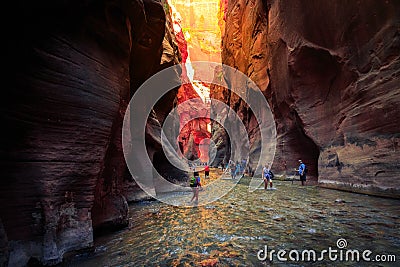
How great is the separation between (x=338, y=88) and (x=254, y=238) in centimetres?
1036

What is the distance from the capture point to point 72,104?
388 centimetres

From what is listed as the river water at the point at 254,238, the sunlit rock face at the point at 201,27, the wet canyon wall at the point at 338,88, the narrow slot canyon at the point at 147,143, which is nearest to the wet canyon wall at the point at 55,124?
the narrow slot canyon at the point at 147,143

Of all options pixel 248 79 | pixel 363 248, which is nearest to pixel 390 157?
pixel 363 248

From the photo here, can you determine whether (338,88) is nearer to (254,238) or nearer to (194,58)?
(254,238)

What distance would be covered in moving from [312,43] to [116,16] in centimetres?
1071

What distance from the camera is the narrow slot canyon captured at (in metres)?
3.25

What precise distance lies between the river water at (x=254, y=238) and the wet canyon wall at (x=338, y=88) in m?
2.80

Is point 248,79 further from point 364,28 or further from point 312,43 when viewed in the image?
point 364,28

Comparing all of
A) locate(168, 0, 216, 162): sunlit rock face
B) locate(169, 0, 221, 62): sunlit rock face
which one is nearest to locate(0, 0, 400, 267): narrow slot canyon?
locate(168, 0, 216, 162): sunlit rock face

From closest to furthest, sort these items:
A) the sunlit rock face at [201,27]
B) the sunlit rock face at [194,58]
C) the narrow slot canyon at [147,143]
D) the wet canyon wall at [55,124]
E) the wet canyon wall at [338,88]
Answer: the wet canyon wall at [55,124] → the narrow slot canyon at [147,143] → the wet canyon wall at [338,88] → the sunlit rock face at [194,58] → the sunlit rock face at [201,27]

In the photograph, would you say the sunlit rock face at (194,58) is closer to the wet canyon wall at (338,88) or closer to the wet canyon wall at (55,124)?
the wet canyon wall at (338,88)

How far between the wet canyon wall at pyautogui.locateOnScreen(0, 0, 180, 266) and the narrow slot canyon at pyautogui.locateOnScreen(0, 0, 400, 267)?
0.02 meters

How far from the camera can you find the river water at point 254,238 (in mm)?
3285

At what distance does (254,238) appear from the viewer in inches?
163
